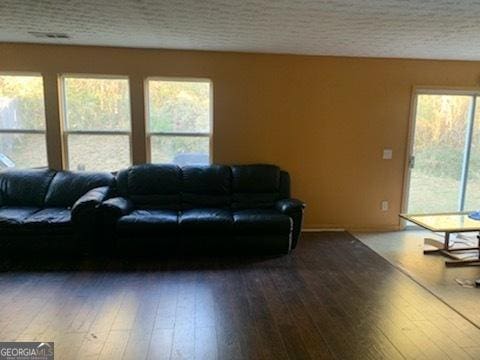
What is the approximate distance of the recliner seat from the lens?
3.65 m

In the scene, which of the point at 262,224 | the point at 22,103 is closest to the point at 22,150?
the point at 22,103

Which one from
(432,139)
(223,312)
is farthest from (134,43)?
(432,139)

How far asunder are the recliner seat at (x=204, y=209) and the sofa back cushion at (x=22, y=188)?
0.88 m

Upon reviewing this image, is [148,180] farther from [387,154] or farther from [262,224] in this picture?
[387,154]

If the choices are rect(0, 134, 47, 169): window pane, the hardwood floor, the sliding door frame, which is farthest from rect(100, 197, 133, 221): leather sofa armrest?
the sliding door frame

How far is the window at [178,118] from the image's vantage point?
4.50 meters

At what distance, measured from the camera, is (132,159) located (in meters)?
4.53

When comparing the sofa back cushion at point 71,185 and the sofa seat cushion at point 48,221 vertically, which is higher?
the sofa back cushion at point 71,185

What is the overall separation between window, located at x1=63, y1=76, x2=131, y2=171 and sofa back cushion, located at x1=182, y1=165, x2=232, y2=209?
0.93 m

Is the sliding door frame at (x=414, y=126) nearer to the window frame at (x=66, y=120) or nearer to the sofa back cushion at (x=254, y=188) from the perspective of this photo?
the sofa back cushion at (x=254, y=188)

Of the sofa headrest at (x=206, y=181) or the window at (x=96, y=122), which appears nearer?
the sofa headrest at (x=206, y=181)

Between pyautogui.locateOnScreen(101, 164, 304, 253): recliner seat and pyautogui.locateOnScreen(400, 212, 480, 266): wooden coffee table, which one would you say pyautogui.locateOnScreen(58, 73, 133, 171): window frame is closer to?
pyautogui.locateOnScreen(101, 164, 304, 253): recliner seat

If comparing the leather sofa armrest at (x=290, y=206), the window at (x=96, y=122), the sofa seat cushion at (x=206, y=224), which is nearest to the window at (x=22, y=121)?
the window at (x=96, y=122)

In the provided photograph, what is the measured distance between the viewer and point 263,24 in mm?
3109
